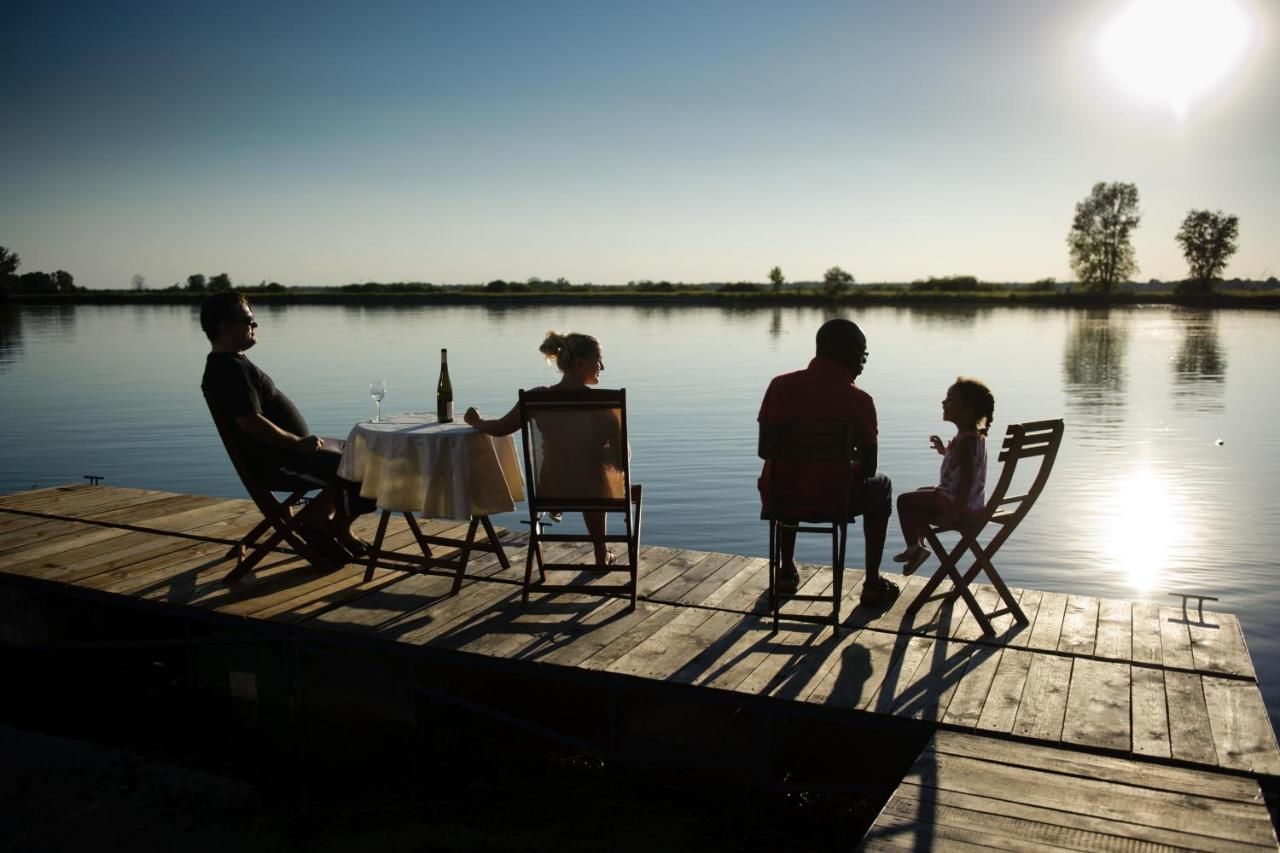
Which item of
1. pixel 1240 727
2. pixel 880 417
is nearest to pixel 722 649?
pixel 1240 727

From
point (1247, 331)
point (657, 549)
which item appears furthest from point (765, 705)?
point (1247, 331)

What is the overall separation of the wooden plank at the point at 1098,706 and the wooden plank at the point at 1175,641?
Result: 0.26 metres

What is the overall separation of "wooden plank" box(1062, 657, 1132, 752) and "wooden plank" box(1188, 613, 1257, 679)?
1.36ft

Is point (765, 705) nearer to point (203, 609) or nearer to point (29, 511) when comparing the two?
point (203, 609)

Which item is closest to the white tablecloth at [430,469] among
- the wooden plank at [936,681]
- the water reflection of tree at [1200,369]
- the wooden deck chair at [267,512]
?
the wooden deck chair at [267,512]

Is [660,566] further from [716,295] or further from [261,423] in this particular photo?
[716,295]

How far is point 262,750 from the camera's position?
18.9 feet

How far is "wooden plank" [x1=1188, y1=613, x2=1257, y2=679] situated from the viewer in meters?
4.88

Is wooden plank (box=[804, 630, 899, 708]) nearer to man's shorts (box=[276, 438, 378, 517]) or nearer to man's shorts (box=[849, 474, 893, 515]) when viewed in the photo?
man's shorts (box=[849, 474, 893, 515])

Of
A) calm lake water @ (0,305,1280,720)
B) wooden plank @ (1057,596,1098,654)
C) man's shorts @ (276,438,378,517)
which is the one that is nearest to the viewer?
wooden plank @ (1057,596,1098,654)

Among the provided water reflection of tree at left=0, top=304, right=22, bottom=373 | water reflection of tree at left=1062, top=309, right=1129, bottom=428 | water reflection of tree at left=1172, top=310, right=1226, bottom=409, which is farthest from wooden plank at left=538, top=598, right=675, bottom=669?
water reflection of tree at left=0, top=304, right=22, bottom=373

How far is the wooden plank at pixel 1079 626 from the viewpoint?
5.15 metres

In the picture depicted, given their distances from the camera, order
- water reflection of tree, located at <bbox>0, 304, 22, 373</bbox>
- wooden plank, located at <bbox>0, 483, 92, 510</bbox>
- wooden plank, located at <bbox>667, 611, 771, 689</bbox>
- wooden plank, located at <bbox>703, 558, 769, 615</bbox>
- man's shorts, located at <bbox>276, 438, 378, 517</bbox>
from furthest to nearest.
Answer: water reflection of tree, located at <bbox>0, 304, 22, 373</bbox> → wooden plank, located at <bbox>0, 483, 92, 510</bbox> → man's shorts, located at <bbox>276, 438, 378, 517</bbox> → wooden plank, located at <bbox>703, 558, 769, 615</bbox> → wooden plank, located at <bbox>667, 611, 771, 689</bbox>

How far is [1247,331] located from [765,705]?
5643 centimetres
